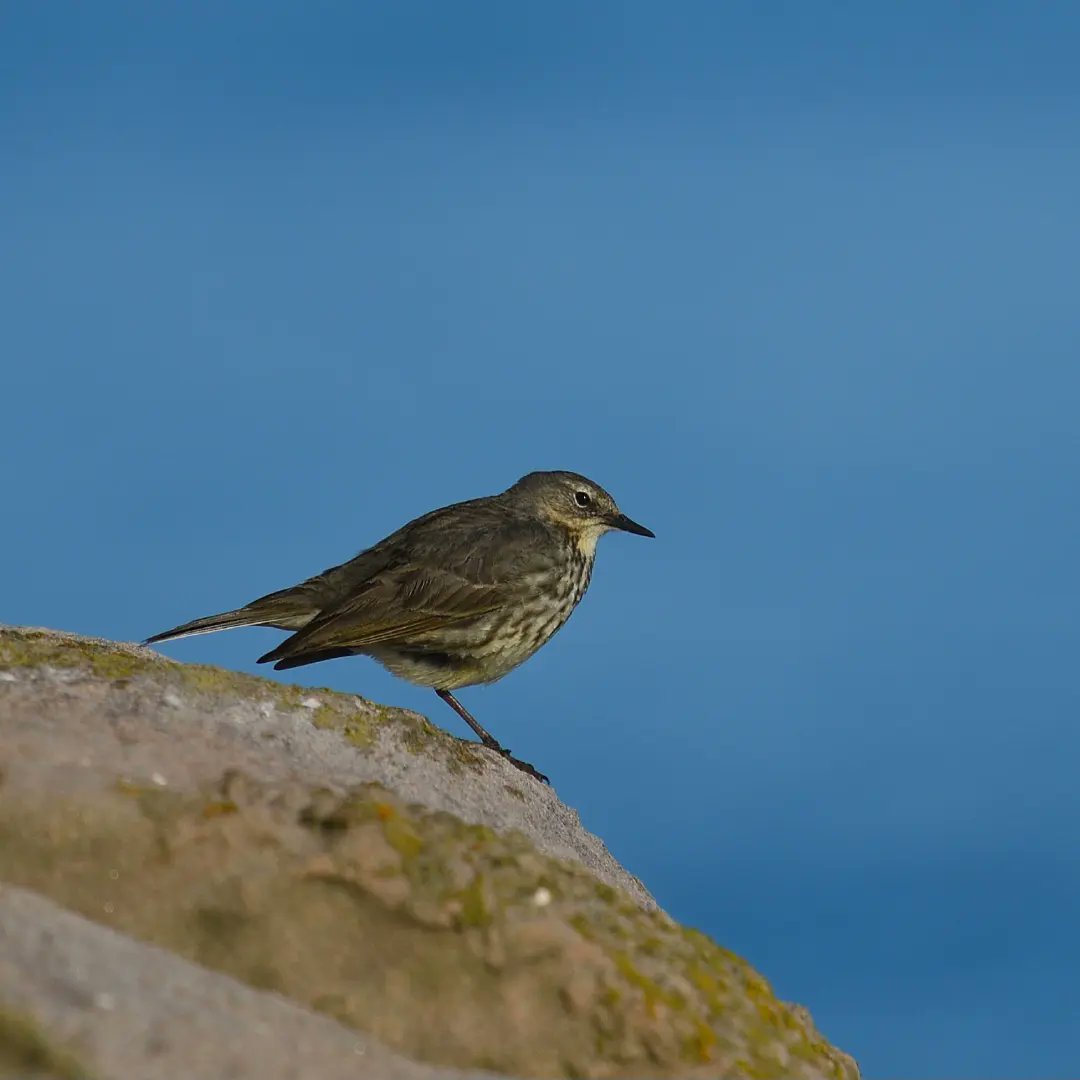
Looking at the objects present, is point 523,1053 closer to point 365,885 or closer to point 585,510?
point 365,885

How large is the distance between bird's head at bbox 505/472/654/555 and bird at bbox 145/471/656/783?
0.18m

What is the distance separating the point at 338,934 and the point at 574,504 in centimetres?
796

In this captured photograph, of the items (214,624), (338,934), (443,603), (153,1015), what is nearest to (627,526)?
(443,603)

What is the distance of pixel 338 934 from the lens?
6160 mm

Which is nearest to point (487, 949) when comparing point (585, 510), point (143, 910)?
point (143, 910)

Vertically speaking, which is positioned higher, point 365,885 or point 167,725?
point 167,725

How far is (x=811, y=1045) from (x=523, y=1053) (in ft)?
5.40

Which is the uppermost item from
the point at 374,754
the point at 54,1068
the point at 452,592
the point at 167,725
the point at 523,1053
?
the point at 452,592

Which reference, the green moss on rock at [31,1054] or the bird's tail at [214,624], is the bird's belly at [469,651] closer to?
the bird's tail at [214,624]

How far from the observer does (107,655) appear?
9.16m

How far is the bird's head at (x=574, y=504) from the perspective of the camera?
1383 cm

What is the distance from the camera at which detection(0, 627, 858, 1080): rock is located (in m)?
5.54

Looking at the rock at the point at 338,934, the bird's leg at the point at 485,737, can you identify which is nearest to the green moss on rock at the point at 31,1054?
the rock at the point at 338,934

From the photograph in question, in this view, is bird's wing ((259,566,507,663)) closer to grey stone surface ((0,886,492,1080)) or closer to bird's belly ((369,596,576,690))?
bird's belly ((369,596,576,690))
